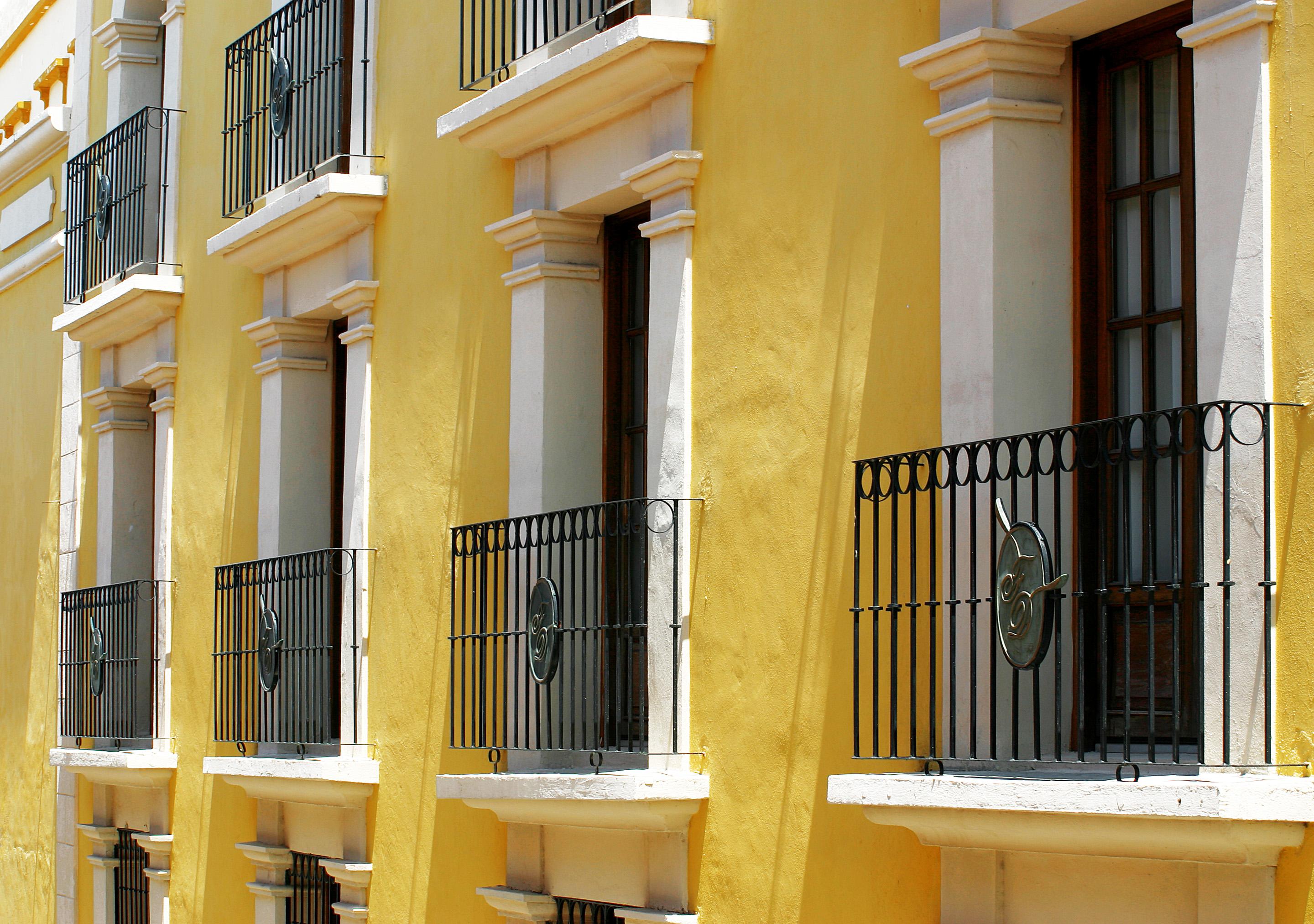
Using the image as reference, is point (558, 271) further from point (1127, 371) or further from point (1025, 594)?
point (1025, 594)

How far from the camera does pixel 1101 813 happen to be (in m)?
5.40

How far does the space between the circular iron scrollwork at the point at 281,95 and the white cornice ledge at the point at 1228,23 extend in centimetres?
674

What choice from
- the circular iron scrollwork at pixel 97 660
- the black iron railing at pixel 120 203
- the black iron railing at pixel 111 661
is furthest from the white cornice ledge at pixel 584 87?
the circular iron scrollwork at pixel 97 660

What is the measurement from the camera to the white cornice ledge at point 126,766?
13070 mm

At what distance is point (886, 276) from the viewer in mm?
6934

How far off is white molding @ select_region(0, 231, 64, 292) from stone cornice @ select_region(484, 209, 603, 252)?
7.71 m

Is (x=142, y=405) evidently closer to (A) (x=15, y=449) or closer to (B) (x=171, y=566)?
(B) (x=171, y=566)

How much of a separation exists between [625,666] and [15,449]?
35.0 ft

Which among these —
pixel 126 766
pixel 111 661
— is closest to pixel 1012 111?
pixel 126 766

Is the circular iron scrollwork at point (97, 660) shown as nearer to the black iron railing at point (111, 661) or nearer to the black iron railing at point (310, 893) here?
the black iron railing at point (111, 661)

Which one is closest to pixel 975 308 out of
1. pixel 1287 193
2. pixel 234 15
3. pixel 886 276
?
pixel 886 276

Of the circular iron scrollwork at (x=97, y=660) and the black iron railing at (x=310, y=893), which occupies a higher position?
the circular iron scrollwork at (x=97, y=660)

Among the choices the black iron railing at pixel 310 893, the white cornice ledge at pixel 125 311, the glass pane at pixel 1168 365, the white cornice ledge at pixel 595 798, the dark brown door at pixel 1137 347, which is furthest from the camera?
the white cornice ledge at pixel 125 311

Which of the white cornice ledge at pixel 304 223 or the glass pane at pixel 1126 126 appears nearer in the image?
the glass pane at pixel 1126 126
